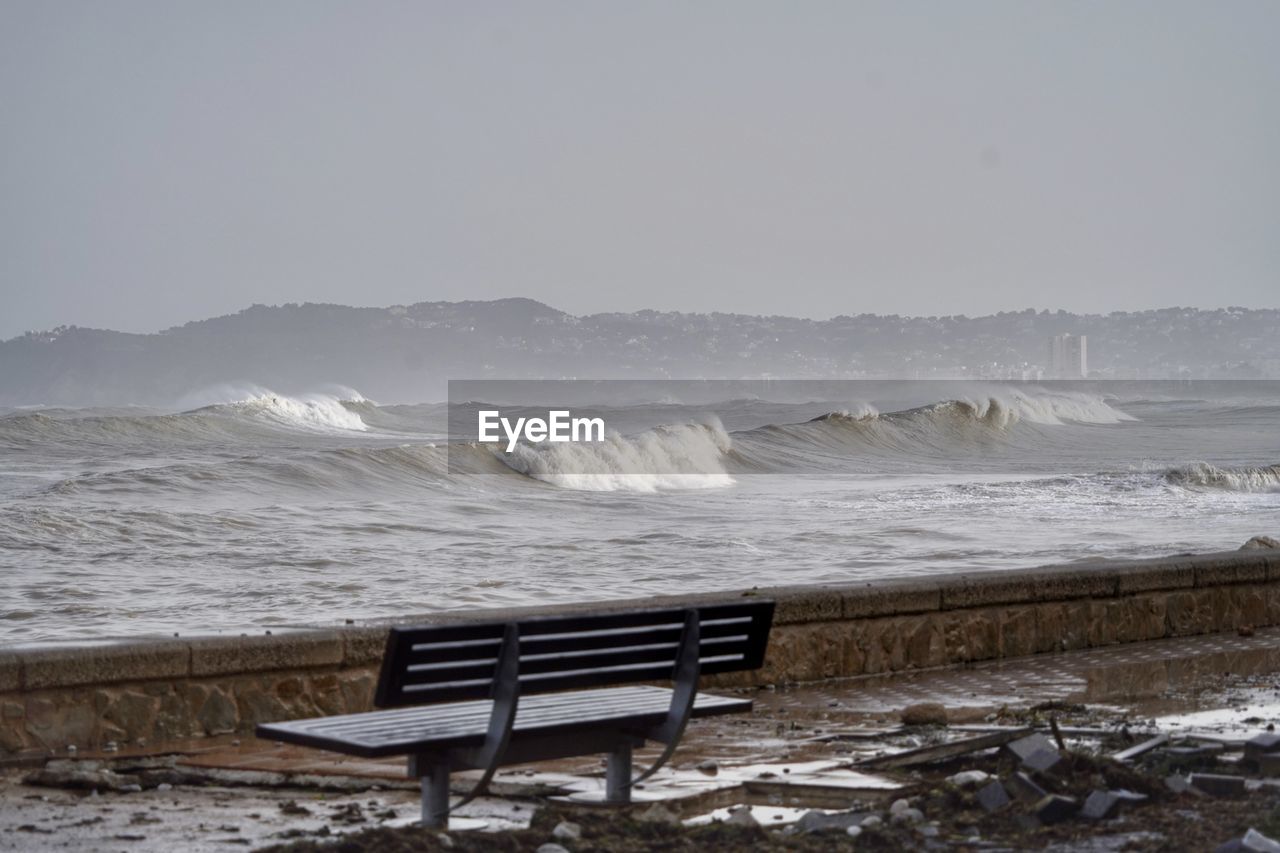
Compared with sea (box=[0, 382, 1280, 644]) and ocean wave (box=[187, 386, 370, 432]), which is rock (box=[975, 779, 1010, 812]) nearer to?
sea (box=[0, 382, 1280, 644])

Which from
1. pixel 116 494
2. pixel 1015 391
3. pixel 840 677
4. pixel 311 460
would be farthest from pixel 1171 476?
pixel 1015 391

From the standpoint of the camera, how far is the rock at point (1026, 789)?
16.6 feet

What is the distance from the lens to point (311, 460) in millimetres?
30484

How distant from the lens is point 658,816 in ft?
16.9

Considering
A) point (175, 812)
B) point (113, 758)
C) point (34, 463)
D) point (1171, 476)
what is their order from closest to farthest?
point (175, 812) < point (113, 758) < point (1171, 476) < point (34, 463)

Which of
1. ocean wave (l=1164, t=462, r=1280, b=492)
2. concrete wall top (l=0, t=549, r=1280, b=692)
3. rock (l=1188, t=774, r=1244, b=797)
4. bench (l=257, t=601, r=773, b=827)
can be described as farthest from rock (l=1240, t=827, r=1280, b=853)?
ocean wave (l=1164, t=462, r=1280, b=492)

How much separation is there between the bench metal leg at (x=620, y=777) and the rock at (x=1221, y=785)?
1767 mm

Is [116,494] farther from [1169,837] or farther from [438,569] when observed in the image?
[1169,837]

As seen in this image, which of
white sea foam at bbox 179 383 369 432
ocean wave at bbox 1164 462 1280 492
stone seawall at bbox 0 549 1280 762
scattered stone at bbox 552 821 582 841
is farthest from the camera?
white sea foam at bbox 179 383 369 432

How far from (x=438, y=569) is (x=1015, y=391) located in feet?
167

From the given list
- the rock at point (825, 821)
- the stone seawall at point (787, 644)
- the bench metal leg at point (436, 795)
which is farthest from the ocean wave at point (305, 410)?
the rock at point (825, 821)

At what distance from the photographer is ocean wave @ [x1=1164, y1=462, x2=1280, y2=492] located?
1155 inches

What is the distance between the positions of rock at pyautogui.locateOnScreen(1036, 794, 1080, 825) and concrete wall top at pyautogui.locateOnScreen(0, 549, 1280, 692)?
1.80 metres

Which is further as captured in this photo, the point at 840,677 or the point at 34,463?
the point at 34,463
